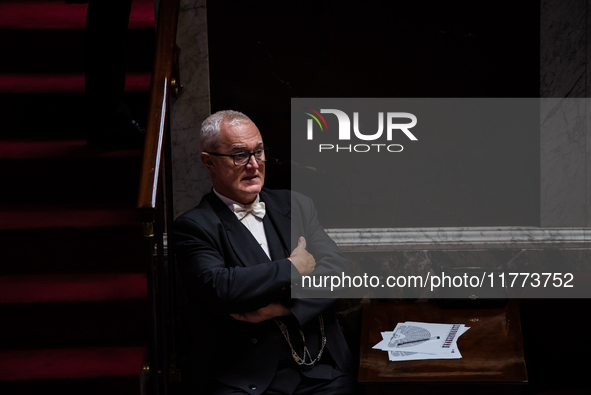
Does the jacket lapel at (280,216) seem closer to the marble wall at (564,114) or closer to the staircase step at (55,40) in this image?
the staircase step at (55,40)

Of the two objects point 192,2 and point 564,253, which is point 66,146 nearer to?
point 192,2

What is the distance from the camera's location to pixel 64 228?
2684 mm

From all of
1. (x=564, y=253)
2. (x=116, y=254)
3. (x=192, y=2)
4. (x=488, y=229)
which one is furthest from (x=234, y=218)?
(x=564, y=253)

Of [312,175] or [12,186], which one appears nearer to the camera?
[12,186]

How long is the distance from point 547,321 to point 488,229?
0.65 meters

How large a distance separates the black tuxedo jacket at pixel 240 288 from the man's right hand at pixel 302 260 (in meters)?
0.04

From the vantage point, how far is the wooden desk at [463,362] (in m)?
2.11

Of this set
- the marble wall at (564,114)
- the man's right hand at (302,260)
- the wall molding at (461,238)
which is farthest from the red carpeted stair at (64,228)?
the marble wall at (564,114)

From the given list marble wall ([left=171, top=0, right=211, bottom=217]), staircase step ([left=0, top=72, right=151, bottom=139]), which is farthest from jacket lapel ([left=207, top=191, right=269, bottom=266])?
staircase step ([left=0, top=72, right=151, bottom=139])

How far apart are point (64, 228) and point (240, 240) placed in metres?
0.81

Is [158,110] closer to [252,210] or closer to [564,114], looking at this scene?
[252,210]

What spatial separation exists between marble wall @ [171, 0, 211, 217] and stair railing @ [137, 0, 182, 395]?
0.35 ft

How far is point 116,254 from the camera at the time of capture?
2768 millimetres

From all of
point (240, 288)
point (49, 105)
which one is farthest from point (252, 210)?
point (49, 105)
